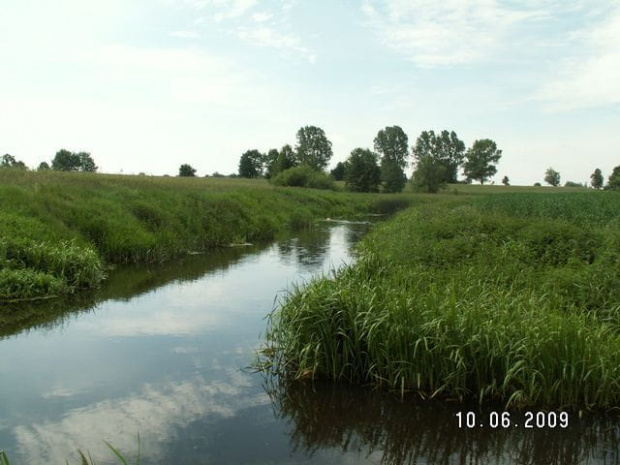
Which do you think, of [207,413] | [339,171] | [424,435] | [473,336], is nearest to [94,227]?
[207,413]

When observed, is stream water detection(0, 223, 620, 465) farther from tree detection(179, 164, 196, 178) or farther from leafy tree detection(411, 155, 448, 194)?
leafy tree detection(411, 155, 448, 194)

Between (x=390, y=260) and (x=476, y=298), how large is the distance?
392cm

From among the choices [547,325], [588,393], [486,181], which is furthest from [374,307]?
[486,181]

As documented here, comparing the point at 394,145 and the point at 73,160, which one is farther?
the point at 394,145

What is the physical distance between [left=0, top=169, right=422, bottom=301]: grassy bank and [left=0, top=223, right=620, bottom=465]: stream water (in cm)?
195

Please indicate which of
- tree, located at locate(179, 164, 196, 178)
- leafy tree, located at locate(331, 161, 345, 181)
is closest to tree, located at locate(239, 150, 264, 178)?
leafy tree, located at locate(331, 161, 345, 181)

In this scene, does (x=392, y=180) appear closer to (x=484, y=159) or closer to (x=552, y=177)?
(x=484, y=159)

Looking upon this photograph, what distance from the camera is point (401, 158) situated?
11862cm

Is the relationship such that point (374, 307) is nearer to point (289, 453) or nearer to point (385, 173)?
point (289, 453)

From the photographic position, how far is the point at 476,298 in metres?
8.62

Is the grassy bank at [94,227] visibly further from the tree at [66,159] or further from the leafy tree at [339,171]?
the leafy tree at [339,171]
